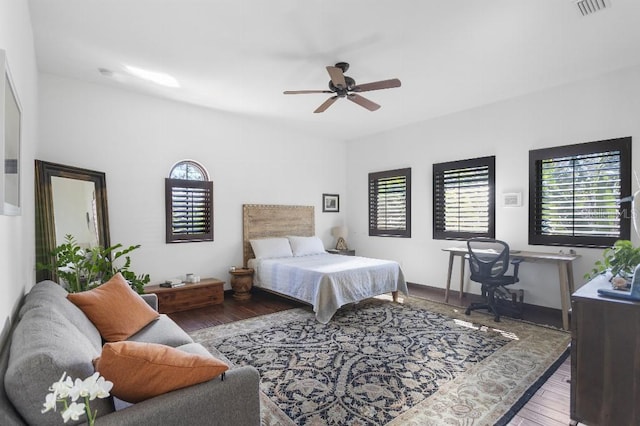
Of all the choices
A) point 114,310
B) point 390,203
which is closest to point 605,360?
point 114,310

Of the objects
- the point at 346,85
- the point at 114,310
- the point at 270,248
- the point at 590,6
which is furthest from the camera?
the point at 270,248

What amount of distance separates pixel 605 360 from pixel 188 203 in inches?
190

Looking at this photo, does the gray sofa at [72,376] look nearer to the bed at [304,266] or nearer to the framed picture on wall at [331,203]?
the bed at [304,266]

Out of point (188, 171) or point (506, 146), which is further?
point (188, 171)

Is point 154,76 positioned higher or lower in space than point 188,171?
higher

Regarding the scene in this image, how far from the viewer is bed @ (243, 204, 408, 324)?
158 inches

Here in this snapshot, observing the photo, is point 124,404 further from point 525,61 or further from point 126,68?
point 525,61

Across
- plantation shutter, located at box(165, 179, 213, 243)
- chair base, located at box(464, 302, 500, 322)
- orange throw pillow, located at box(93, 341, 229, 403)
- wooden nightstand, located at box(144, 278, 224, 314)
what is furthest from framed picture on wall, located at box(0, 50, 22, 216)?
chair base, located at box(464, 302, 500, 322)

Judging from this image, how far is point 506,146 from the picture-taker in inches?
182

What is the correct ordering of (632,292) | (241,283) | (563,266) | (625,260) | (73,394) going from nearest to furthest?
(73,394)
(632,292)
(625,260)
(563,266)
(241,283)

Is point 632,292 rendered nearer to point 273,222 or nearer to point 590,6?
point 590,6

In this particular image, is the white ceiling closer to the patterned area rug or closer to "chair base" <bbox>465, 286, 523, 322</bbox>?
"chair base" <bbox>465, 286, 523, 322</bbox>

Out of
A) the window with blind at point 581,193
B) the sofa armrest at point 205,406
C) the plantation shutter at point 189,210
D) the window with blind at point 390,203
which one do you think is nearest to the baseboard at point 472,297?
the window with blind at point 581,193

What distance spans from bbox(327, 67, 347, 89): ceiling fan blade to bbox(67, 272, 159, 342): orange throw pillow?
8.42ft
